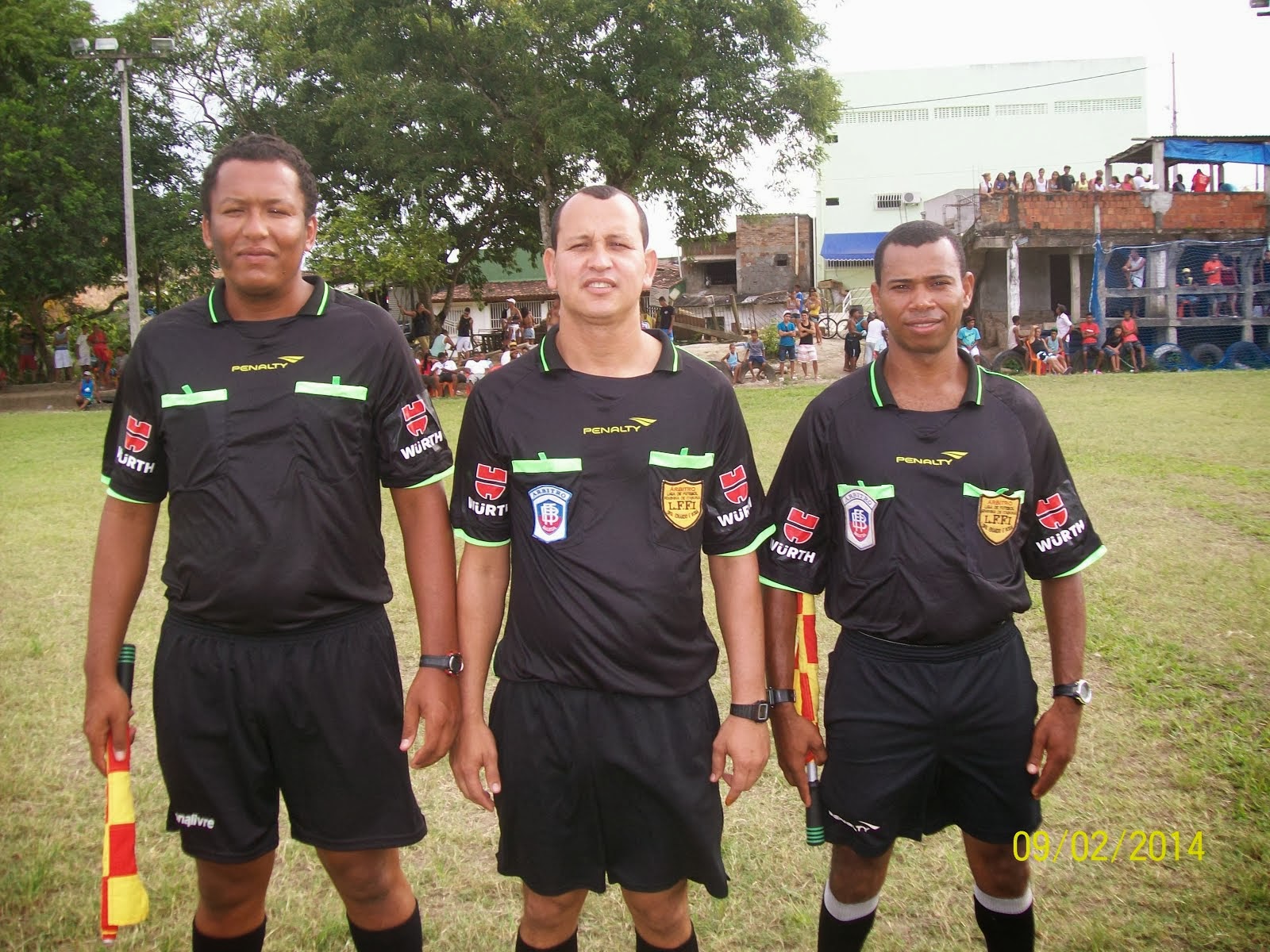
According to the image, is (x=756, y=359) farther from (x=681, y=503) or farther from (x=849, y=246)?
(x=849, y=246)

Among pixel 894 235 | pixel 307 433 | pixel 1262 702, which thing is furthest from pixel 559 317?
pixel 1262 702

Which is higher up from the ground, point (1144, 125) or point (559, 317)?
point (1144, 125)

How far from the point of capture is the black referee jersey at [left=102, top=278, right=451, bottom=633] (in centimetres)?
253

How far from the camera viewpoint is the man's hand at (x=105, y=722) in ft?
8.82

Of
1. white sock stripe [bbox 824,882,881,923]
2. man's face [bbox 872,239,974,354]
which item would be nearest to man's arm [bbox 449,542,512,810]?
white sock stripe [bbox 824,882,881,923]

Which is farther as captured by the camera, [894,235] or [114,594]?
[894,235]

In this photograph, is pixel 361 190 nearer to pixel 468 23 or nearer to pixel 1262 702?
pixel 468 23

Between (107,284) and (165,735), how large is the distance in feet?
99.0

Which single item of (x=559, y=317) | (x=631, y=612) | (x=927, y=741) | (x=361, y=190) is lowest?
(x=927, y=741)

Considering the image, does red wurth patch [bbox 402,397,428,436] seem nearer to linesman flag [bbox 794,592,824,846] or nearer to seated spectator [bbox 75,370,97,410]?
linesman flag [bbox 794,592,824,846]

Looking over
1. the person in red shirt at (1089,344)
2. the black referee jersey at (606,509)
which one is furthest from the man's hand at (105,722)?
the person in red shirt at (1089,344)

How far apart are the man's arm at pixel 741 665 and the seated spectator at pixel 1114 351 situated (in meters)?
25.1

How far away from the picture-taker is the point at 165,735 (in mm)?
2600

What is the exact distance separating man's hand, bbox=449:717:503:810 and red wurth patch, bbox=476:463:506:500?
587 mm
